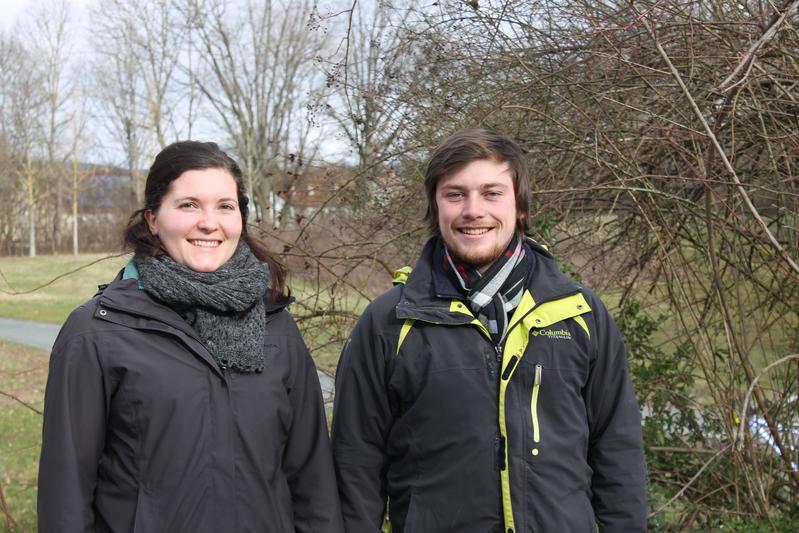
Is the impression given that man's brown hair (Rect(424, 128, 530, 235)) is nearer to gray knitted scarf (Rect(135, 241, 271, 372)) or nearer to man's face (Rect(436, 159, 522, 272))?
man's face (Rect(436, 159, 522, 272))

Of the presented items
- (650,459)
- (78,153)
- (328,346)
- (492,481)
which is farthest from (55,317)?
(78,153)

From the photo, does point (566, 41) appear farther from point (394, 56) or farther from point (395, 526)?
point (395, 526)

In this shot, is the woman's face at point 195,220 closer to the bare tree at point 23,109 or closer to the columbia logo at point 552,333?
the columbia logo at point 552,333

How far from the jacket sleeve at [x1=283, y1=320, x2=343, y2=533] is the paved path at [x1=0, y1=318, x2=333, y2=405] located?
34.6ft

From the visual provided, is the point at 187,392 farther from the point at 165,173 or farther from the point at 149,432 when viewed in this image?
the point at 165,173

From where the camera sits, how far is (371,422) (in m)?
2.22

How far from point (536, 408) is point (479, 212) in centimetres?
58

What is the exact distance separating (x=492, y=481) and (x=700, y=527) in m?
2.29

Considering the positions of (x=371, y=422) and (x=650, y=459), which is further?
(x=650, y=459)

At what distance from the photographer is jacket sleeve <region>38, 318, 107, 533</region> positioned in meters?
1.85

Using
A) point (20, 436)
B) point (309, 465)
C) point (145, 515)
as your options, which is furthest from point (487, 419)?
point (20, 436)

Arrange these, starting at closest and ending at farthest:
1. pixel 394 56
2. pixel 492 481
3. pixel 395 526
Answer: pixel 492 481, pixel 395 526, pixel 394 56

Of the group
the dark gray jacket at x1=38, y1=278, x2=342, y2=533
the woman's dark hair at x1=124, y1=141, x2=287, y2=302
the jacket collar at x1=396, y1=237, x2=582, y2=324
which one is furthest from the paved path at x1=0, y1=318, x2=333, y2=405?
the jacket collar at x1=396, y1=237, x2=582, y2=324

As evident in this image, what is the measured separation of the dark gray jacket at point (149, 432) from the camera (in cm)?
188
